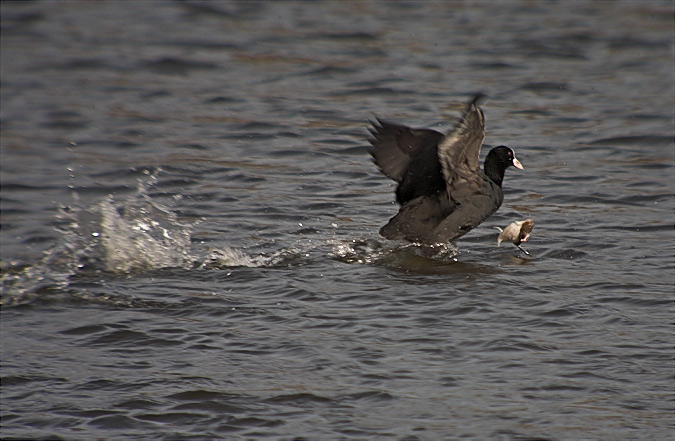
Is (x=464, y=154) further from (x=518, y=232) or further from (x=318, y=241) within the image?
(x=318, y=241)

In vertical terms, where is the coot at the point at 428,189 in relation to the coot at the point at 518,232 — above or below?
above

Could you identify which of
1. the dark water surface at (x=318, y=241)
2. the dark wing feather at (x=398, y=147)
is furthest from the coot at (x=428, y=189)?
the dark water surface at (x=318, y=241)

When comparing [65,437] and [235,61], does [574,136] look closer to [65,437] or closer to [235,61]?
[235,61]

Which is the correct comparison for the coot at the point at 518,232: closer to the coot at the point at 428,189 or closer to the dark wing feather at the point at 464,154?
the coot at the point at 428,189

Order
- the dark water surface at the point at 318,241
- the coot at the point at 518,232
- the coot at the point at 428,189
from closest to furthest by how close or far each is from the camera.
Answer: the dark water surface at the point at 318,241, the coot at the point at 518,232, the coot at the point at 428,189

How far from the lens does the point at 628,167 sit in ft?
28.7

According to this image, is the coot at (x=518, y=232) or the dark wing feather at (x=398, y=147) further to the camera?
the dark wing feather at (x=398, y=147)

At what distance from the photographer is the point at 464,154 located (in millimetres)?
6238

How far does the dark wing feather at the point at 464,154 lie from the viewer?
5.97m

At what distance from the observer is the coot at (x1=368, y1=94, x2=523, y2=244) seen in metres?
6.54

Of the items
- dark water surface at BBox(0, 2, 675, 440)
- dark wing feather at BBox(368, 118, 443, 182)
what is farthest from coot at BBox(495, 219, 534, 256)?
dark wing feather at BBox(368, 118, 443, 182)

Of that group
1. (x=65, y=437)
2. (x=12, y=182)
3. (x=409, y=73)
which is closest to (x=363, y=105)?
(x=409, y=73)

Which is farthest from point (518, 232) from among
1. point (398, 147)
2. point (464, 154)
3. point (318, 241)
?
point (318, 241)

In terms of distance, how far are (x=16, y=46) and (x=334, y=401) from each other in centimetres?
1028
